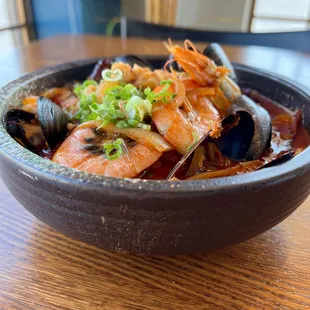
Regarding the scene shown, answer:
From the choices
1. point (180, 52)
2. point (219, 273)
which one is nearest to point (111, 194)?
point (219, 273)

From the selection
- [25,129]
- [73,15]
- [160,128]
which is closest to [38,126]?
[25,129]

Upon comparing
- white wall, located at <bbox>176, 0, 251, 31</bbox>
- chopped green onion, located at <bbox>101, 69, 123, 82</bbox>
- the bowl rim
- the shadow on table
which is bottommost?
white wall, located at <bbox>176, 0, 251, 31</bbox>

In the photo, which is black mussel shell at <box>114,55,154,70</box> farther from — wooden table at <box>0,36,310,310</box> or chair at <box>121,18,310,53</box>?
chair at <box>121,18,310,53</box>

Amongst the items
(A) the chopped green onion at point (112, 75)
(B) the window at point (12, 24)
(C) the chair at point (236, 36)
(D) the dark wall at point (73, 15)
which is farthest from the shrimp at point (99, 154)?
(B) the window at point (12, 24)

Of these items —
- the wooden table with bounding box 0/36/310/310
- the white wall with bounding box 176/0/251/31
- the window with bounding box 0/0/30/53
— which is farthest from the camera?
the white wall with bounding box 176/0/251/31

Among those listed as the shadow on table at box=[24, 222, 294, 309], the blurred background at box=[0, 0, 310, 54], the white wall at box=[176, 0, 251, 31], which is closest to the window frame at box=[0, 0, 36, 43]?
the blurred background at box=[0, 0, 310, 54]

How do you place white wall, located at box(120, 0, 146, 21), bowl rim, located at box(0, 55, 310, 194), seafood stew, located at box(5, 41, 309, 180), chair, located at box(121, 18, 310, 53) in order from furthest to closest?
white wall, located at box(120, 0, 146, 21)
chair, located at box(121, 18, 310, 53)
seafood stew, located at box(5, 41, 309, 180)
bowl rim, located at box(0, 55, 310, 194)

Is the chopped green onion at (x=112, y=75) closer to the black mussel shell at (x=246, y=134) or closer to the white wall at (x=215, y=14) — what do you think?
the black mussel shell at (x=246, y=134)
